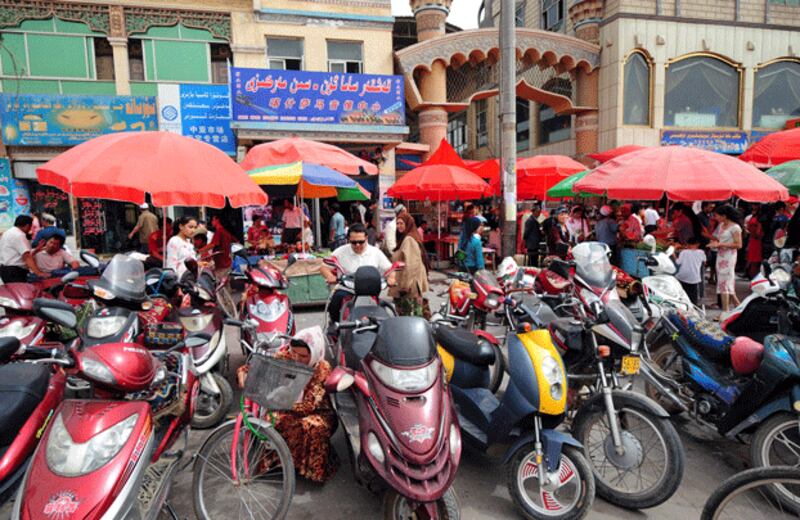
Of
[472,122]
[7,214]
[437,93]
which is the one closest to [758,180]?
[437,93]

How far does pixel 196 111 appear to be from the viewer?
13195mm

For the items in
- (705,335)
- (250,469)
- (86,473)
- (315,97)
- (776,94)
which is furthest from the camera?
(776,94)

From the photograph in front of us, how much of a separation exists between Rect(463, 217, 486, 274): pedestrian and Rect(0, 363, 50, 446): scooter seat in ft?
19.5

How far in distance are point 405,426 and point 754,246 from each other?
1073cm

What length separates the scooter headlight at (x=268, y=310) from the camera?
459 centimetres

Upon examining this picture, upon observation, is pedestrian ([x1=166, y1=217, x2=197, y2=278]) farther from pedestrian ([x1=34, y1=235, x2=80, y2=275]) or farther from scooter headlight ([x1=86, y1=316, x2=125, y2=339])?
scooter headlight ([x1=86, y1=316, x2=125, y2=339])

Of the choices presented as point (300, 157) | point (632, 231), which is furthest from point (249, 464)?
point (632, 231)

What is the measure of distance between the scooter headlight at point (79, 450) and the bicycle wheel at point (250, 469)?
1.88 ft

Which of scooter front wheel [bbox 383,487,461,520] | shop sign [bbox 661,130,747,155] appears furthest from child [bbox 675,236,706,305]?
shop sign [bbox 661,130,747,155]

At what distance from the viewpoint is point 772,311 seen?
392 cm

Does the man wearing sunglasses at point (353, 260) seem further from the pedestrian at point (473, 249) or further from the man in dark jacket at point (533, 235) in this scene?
the man in dark jacket at point (533, 235)

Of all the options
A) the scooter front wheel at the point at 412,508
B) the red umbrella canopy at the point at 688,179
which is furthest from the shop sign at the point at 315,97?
the scooter front wheel at the point at 412,508

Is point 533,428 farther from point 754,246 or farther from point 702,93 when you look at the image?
point 702,93

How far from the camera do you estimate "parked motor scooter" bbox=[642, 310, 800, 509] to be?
117 inches
